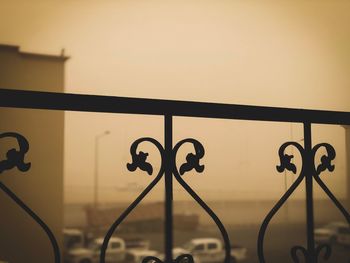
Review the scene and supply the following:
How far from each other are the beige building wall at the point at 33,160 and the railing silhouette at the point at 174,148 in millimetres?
5985

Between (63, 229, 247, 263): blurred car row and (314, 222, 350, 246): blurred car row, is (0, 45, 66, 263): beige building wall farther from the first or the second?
(314, 222, 350, 246): blurred car row

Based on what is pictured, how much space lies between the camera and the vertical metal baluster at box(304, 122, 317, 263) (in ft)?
2.46

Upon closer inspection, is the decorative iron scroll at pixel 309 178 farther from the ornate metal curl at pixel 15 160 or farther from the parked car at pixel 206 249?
the parked car at pixel 206 249

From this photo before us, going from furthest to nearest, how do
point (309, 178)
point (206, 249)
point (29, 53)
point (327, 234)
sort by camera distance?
point (206, 249)
point (29, 53)
point (327, 234)
point (309, 178)

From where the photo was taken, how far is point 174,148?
2.23 feet

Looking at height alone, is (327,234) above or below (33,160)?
below

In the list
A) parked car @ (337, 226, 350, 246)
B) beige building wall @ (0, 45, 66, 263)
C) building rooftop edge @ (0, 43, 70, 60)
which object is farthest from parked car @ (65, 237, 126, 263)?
parked car @ (337, 226, 350, 246)

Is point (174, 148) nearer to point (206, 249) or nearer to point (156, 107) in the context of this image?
point (156, 107)

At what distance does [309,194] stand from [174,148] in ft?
0.89

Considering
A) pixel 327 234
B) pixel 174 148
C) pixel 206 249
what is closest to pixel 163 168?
pixel 174 148

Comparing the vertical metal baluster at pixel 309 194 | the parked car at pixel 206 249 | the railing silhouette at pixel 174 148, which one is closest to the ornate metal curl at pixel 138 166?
the railing silhouette at pixel 174 148

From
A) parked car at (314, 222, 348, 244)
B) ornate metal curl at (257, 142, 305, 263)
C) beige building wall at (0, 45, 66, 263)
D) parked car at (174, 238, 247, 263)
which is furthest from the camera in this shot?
parked car at (174, 238, 247, 263)

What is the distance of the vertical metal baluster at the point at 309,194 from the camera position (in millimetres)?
750

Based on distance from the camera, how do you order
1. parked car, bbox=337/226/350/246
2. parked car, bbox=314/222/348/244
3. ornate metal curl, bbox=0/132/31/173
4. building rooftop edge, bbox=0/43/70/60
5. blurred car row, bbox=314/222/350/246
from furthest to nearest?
building rooftop edge, bbox=0/43/70/60, parked car, bbox=337/226/350/246, blurred car row, bbox=314/222/350/246, parked car, bbox=314/222/348/244, ornate metal curl, bbox=0/132/31/173
